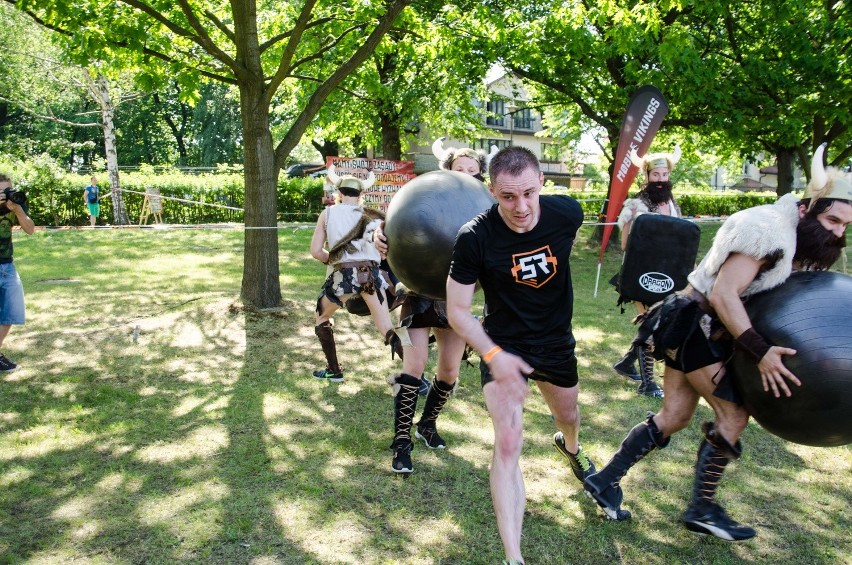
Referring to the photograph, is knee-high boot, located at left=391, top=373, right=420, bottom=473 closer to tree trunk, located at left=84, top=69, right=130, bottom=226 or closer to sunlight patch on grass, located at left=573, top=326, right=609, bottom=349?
sunlight patch on grass, located at left=573, top=326, right=609, bottom=349

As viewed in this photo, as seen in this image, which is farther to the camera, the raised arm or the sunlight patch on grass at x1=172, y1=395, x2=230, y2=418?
the raised arm

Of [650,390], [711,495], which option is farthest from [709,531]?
[650,390]

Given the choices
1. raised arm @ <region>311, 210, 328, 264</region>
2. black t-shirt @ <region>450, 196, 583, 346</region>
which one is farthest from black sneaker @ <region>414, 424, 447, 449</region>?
raised arm @ <region>311, 210, 328, 264</region>

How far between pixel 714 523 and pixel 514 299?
155 centimetres

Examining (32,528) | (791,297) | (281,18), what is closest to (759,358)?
(791,297)

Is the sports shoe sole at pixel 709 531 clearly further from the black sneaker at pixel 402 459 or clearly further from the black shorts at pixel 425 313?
the black shorts at pixel 425 313

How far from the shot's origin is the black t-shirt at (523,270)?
319 centimetres

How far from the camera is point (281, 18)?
1174 cm

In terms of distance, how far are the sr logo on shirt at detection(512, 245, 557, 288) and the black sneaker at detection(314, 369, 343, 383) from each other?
3432mm

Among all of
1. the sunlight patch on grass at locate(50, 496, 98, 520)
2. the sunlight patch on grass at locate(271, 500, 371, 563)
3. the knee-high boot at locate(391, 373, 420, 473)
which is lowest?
the sunlight patch on grass at locate(271, 500, 371, 563)

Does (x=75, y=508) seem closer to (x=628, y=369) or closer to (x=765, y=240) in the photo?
(x=765, y=240)

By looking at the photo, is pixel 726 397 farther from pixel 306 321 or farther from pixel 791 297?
pixel 306 321

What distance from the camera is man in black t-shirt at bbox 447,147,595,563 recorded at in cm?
306

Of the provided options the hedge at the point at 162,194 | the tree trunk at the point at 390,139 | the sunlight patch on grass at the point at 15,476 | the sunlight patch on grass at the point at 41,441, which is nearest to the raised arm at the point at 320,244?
the sunlight patch on grass at the point at 41,441
